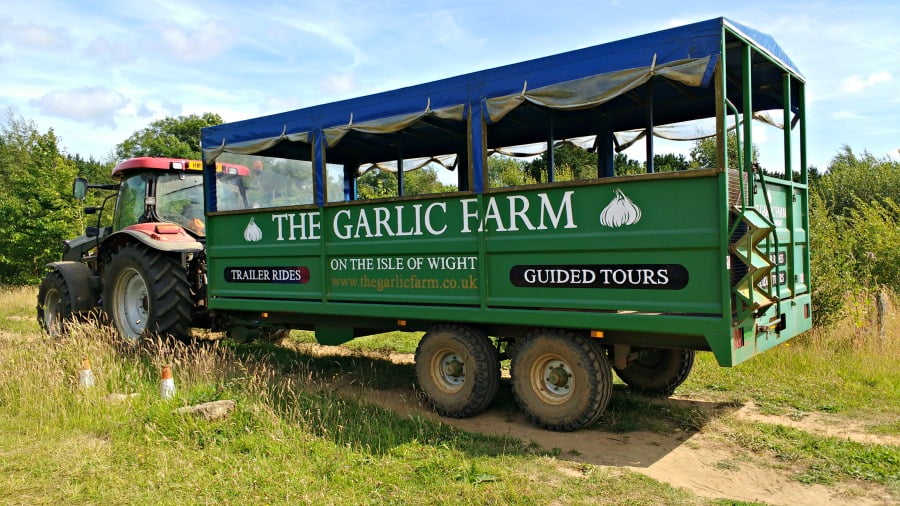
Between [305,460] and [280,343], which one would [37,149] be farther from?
[305,460]

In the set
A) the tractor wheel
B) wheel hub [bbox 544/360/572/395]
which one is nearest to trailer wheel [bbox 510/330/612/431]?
wheel hub [bbox 544/360/572/395]

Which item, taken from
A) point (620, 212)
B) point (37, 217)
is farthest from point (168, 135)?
point (620, 212)

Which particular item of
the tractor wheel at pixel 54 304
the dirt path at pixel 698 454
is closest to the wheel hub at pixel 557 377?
the dirt path at pixel 698 454

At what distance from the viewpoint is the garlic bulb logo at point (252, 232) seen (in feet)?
23.0

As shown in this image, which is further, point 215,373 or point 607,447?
point 215,373

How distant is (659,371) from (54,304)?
27.9 ft

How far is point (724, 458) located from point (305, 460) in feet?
9.37

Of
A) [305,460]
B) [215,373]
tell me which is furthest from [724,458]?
[215,373]

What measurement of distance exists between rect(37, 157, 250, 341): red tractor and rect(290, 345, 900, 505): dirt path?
3.13 meters

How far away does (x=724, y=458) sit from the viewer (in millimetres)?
4578

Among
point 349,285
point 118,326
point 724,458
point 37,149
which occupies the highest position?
point 37,149

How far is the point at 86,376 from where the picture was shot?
6012 millimetres

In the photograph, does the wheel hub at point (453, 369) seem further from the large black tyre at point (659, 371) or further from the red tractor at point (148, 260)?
the red tractor at point (148, 260)

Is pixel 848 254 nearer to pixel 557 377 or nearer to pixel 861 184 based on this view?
pixel 557 377
